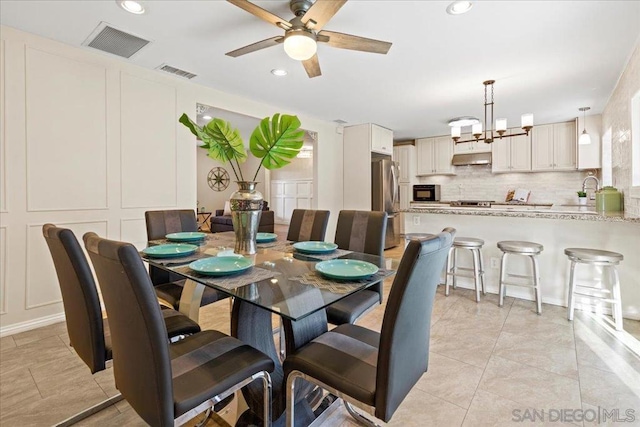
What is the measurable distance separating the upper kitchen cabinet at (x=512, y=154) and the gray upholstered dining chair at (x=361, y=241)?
4.68m

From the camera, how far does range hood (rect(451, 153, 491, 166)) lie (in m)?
6.22

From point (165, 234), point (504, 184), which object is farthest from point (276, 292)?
point (504, 184)

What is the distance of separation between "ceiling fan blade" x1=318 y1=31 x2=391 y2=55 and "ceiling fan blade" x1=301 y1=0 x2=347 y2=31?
0.34 feet

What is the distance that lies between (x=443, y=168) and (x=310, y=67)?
16.6 ft

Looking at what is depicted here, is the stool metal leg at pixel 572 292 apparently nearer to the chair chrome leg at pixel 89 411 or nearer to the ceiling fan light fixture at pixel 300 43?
the ceiling fan light fixture at pixel 300 43

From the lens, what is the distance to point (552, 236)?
3105 millimetres

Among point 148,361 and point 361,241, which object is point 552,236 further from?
point 148,361

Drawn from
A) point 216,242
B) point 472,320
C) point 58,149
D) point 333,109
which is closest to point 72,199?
point 58,149

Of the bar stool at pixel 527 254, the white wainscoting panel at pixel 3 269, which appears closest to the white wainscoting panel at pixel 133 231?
the white wainscoting panel at pixel 3 269

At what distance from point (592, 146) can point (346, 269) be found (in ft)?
18.9

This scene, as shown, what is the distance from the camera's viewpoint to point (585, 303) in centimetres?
291

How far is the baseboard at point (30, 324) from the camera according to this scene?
2461 mm

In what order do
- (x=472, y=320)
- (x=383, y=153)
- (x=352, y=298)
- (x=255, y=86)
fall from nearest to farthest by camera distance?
(x=352, y=298) < (x=472, y=320) < (x=255, y=86) < (x=383, y=153)

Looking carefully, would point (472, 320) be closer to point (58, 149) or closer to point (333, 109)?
point (333, 109)
